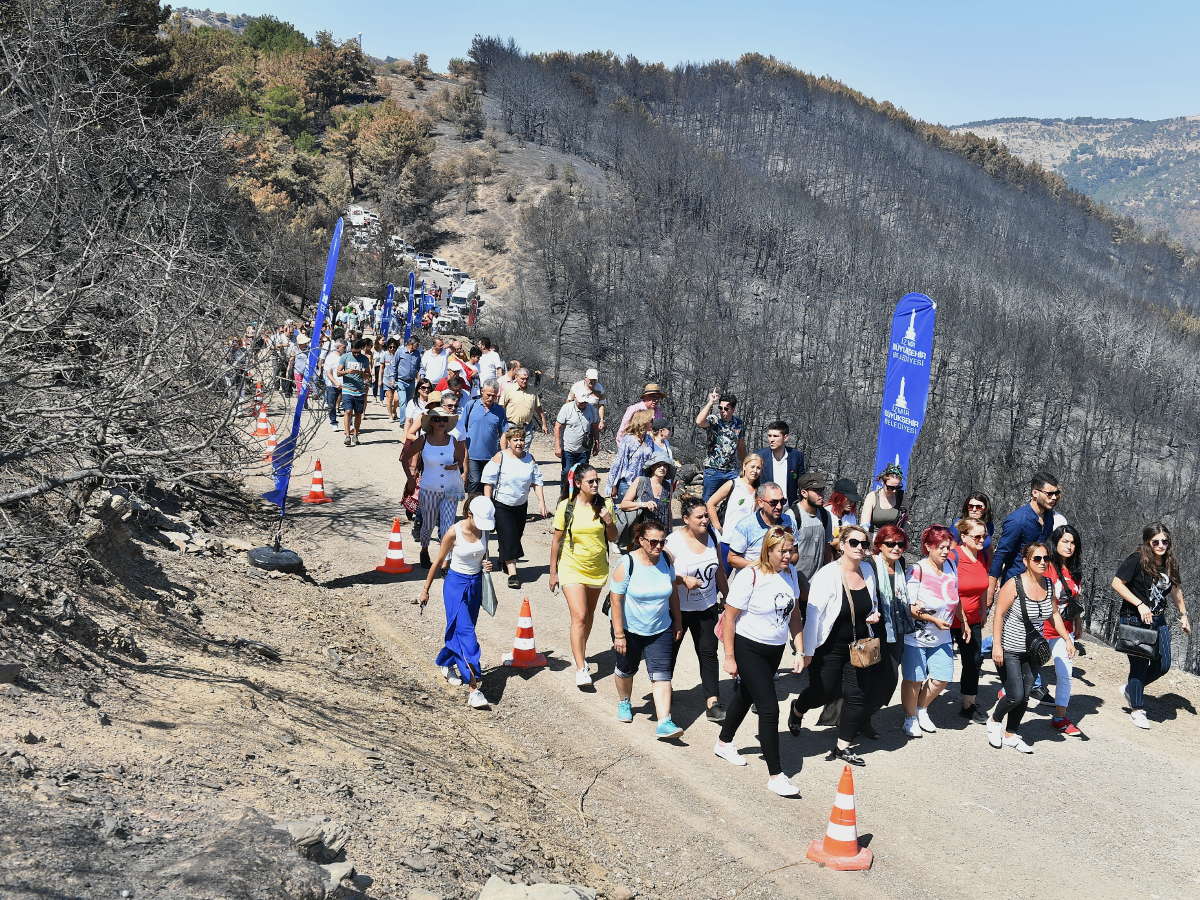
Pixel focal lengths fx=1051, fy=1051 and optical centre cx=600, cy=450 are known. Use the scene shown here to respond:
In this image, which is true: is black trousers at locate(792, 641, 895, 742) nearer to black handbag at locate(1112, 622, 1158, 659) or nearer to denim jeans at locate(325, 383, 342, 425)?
black handbag at locate(1112, 622, 1158, 659)

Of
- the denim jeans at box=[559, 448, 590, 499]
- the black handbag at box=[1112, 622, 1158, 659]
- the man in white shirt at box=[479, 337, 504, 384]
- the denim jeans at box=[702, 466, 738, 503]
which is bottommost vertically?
the black handbag at box=[1112, 622, 1158, 659]

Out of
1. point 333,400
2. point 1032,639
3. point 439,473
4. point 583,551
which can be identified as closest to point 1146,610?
point 1032,639

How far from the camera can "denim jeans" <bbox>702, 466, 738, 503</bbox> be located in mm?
10617

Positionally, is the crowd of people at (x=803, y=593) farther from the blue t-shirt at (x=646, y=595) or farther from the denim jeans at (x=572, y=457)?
the denim jeans at (x=572, y=457)

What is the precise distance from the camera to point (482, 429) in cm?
1168

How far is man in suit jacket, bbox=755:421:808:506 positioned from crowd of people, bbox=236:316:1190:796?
0.06 ft

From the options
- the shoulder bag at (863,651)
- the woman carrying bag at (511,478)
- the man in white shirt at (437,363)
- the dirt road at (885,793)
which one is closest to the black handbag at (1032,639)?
the dirt road at (885,793)

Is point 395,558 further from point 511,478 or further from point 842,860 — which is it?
point 842,860

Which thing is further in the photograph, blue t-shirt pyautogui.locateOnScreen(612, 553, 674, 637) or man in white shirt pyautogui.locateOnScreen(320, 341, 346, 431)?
man in white shirt pyautogui.locateOnScreen(320, 341, 346, 431)

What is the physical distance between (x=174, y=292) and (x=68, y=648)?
5917 millimetres

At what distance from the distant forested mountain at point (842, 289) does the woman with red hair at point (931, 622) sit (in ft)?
123

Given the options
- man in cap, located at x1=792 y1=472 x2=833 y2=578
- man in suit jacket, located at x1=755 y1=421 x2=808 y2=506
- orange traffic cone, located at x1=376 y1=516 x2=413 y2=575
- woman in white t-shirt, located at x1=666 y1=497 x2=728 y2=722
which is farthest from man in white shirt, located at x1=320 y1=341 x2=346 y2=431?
woman in white t-shirt, located at x1=666 y1=497 x2=728 y2=722

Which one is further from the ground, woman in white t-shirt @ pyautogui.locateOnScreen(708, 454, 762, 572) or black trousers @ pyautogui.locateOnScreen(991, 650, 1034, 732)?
woman in white t-shirt @ pyautogui.locateOnScreen(708, 454, 762, 572)

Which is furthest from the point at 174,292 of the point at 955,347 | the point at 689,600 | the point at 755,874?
the point at 955,347
